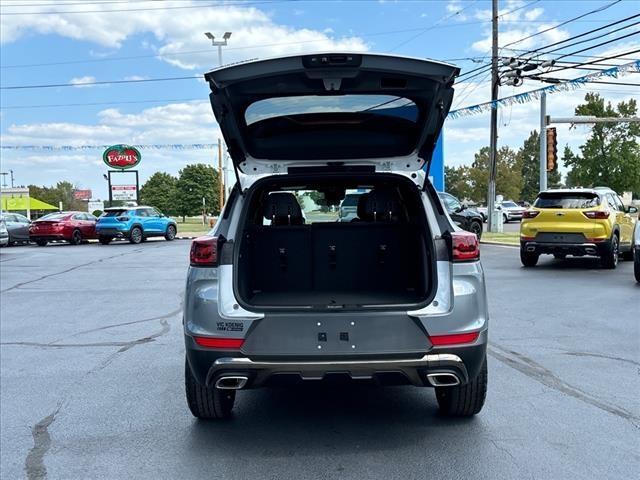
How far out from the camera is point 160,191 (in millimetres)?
80750

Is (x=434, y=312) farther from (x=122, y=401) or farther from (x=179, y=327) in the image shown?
(x=179, y=327)

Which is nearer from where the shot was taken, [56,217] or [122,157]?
[56,217]

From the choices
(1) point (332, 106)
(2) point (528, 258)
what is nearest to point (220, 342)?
(1) point (332, 106)

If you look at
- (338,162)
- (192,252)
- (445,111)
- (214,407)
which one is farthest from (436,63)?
(214,407)

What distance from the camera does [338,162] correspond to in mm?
4281

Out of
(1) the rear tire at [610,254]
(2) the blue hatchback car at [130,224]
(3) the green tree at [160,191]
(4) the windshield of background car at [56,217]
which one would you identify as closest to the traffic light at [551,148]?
(1) the rear tire at [610,254]

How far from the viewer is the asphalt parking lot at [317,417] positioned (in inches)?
142

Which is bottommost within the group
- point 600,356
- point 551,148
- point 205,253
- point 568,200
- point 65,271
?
point 65,271

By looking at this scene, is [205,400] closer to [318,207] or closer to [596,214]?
[318,207]

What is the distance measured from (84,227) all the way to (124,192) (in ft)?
40.2

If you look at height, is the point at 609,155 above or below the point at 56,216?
above

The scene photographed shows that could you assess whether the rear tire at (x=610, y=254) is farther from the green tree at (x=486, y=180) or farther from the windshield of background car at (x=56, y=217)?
the green tree at (x=486, y=180)

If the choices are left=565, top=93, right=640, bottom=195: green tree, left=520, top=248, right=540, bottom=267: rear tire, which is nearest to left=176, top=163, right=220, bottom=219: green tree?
left=565, top=93, right=640, bottom=195: green tree

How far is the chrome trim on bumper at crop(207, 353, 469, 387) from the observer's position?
140 inches
